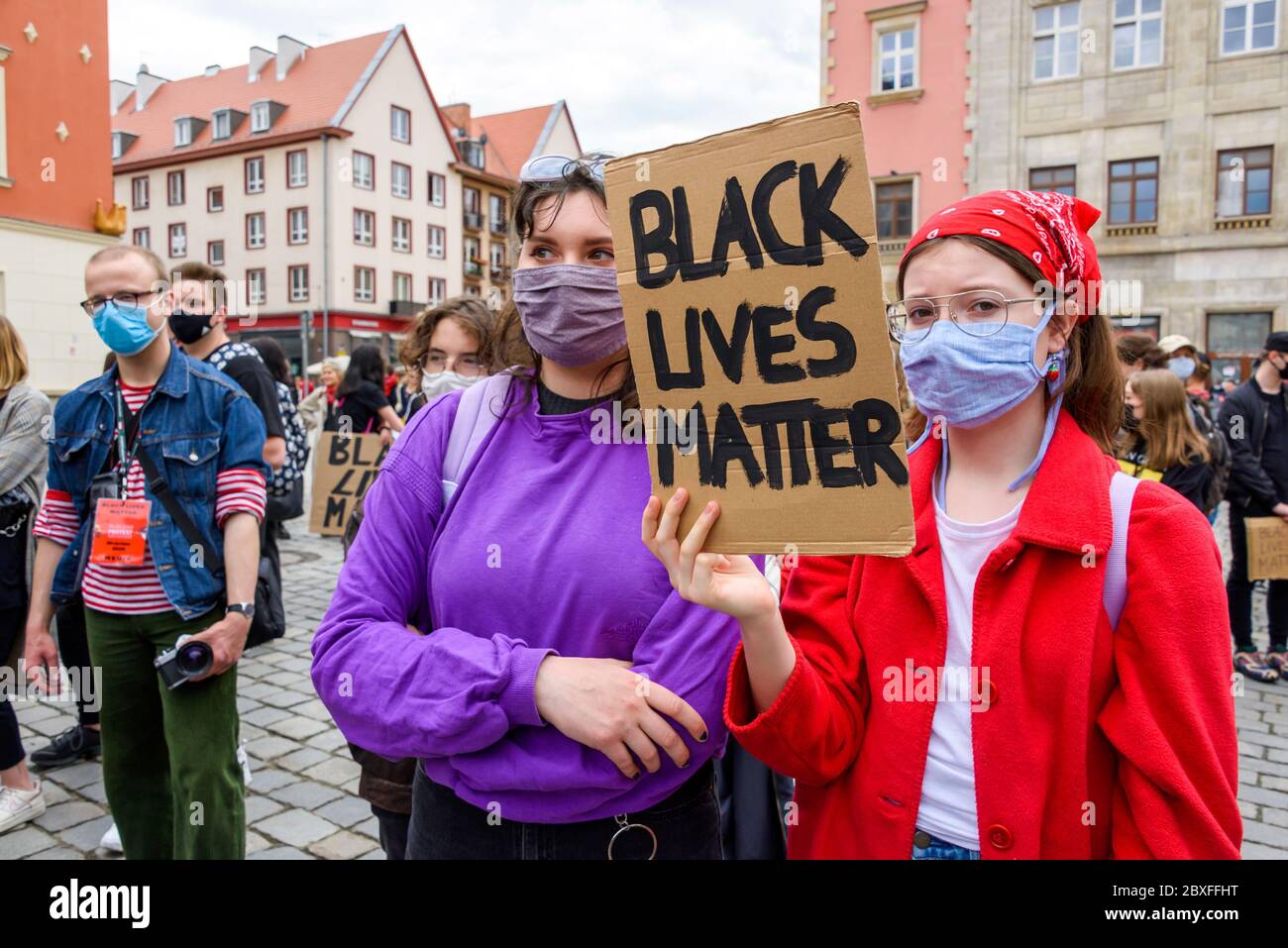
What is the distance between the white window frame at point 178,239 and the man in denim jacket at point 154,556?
51.6 metres

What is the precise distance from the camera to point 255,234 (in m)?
46.3

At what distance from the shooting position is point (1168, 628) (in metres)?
1.53

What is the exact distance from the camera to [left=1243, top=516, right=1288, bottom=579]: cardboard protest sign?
6.41 meters

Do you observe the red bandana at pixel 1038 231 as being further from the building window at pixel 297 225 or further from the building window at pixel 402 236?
the building window at pixel 402 236

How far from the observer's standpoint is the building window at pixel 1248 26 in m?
21.3

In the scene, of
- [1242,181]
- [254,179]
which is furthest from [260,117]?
[1242,181]

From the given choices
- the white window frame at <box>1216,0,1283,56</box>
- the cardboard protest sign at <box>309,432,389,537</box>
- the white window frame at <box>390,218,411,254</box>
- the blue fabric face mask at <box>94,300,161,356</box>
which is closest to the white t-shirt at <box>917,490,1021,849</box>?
the blue fabric face mask at <box>94,300,161,356</box>

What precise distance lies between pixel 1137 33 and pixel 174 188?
1834 inches

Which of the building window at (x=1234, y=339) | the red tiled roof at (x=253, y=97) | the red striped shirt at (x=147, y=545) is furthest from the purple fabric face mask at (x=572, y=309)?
the red tiled roof at (x=253, y=97)

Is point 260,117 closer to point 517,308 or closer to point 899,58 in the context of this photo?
point 899,58

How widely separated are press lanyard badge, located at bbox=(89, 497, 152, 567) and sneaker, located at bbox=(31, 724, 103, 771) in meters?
2.45
